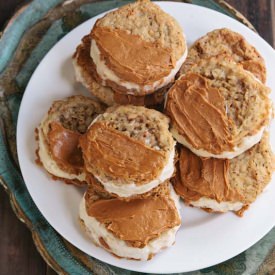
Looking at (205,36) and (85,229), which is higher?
(205,36)

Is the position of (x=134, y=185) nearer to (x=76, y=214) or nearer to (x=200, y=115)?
(x=200, y=115)

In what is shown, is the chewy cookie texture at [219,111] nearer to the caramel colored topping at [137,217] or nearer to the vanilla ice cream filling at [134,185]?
the vanilla ice cream filling at [134,185]

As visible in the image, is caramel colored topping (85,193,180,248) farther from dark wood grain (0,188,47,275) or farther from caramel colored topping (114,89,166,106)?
dark wood grain (0,188,47,275)

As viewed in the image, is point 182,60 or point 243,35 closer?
point 182,60

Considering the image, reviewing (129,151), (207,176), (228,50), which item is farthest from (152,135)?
(228,50)

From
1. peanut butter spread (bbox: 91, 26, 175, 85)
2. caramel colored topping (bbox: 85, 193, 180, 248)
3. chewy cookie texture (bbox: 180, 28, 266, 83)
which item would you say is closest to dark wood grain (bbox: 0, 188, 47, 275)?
caramel colored topping (bbox: 85, 193, 180, 248)

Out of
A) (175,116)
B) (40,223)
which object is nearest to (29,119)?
(40,223)

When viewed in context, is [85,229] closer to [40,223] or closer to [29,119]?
[40,223]

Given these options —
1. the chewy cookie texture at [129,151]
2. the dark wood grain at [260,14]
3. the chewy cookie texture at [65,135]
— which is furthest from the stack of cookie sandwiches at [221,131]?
the dark wood grain at [260,14]
